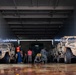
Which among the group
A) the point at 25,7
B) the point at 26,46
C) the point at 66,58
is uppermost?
the point at 25,7

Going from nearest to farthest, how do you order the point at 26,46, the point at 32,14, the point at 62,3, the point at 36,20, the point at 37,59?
the point at 37,59 → the point at 62,3 → the point at 32,14 → the point at 36,20 → the point at 26,46

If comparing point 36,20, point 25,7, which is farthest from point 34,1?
point 36,20

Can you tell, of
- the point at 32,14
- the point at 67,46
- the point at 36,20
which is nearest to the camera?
the point at 67,46

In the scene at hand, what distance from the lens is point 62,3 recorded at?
23.4 metres

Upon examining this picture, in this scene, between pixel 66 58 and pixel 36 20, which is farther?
pixel 36 20

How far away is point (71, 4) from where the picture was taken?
23609mm

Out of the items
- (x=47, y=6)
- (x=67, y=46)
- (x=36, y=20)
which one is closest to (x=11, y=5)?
(x=47, y=6)

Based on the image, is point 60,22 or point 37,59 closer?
point 37,59

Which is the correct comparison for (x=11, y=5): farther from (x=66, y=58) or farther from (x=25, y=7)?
(x=66, y=58)

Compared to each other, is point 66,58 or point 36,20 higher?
point 36,20

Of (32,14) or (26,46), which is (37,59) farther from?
(26,46)

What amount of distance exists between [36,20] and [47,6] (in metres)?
7.70

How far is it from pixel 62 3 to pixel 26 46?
12956 millimetres

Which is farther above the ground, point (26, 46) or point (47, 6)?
point (47, 6)
